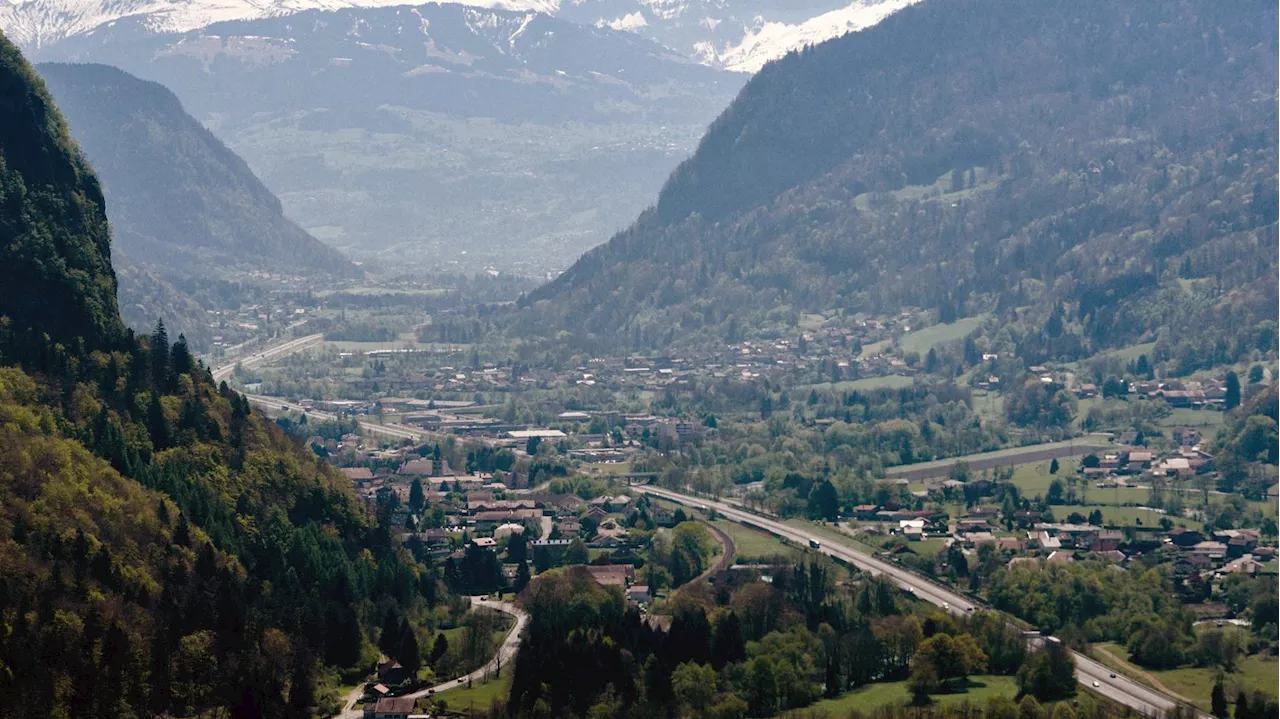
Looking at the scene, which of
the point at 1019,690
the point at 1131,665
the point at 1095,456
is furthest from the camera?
the point at 1095,456

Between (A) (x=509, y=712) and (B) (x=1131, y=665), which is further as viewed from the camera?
(B) (x=1131, y=665)

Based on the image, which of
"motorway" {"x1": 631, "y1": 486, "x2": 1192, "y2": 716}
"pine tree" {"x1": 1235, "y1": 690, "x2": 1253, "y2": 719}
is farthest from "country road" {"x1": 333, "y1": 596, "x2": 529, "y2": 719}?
"pine tree" {"x1": 1235, "y1": 690, "x2": 1253, "y2": 719}

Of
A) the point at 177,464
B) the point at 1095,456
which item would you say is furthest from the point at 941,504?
the point at 177,464

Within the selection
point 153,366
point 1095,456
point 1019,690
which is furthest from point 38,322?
point 1095,456

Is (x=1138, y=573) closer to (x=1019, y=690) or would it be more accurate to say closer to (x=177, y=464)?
(x=1019, y=690)

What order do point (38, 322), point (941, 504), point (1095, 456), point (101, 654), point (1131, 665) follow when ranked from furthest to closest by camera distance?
point (1095, 456), point (941, 504), point (38, 322), point (1131, 665), point (101, 654)

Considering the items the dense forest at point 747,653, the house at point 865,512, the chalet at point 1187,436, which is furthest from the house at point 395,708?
the chalet at point 1187,436

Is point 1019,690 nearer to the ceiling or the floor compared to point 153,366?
Result: nearer to the floor
